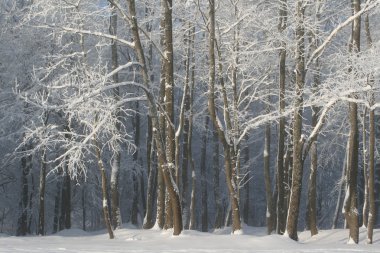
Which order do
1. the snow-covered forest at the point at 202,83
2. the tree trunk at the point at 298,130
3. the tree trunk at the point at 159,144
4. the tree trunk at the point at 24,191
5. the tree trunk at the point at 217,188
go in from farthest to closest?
the tree trunk at the point at 217,188
the tree trunk at the point at 24,191
the tree trunk at the point at 298,130
the snow-covered forest at the point at 202,83
the tree trunk at the point at 159,144

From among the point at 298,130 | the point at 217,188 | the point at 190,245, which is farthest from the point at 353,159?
the point at 217,188

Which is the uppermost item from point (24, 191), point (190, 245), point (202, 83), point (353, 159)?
point (202, 83)

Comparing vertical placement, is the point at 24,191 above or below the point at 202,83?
below

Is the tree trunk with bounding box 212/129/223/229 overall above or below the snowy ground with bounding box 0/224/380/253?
above

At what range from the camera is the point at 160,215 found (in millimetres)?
16938

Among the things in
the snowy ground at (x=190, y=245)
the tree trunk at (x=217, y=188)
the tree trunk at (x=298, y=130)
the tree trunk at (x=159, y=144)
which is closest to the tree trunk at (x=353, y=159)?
the tree trunk at (x=298, y=130)

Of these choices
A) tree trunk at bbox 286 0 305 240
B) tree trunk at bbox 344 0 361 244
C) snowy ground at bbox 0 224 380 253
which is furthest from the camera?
tree trunk at bbox 344 0 361 244

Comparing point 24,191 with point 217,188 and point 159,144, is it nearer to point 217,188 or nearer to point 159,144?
point 217,188

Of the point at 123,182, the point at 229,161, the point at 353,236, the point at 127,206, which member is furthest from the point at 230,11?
the point at 127,206

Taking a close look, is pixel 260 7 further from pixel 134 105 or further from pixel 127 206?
pixel 127 206

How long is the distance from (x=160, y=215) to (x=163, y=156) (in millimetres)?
4520

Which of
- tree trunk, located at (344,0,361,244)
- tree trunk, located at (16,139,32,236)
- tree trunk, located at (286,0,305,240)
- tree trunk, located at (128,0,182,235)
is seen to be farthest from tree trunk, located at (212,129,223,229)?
tree trunk, located at (128,0,182,235)

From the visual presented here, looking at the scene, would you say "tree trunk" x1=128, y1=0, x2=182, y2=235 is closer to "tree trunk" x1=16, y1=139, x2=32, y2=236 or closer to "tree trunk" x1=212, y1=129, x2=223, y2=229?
"tree trunk" x1=16, y1=139, x2=32, y2=236

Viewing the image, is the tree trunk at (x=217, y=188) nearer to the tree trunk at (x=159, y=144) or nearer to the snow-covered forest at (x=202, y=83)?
the snow-covered forest at (x=202, y=83)
